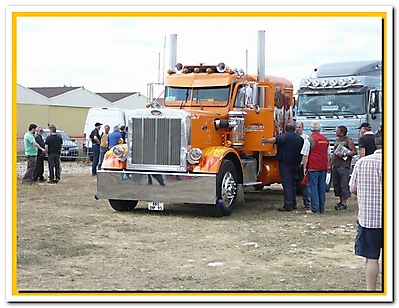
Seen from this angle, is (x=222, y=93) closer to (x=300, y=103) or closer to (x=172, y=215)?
(x=172, y=215)

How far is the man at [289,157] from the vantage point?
12531mm

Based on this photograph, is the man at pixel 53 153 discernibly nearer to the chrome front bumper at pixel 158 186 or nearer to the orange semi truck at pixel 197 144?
the orange semi truck at pixel 197 144

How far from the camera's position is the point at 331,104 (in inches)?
731

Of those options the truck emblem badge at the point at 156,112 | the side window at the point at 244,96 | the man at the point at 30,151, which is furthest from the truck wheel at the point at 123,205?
the man at the point at 30,151

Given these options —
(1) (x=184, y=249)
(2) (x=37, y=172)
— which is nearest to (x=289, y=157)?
(1) (x=184, y=249)

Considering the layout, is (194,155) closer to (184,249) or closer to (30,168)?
(184,249)

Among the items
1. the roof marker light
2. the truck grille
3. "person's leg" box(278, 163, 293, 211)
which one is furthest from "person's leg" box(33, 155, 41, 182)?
"person's leg" box(278, 163, 293, 211)

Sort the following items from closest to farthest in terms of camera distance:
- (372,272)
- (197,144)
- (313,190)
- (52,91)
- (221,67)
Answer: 1. (372,272)
2. (197,144)
3. (313,190)
4. (221,67)
5. (52,91)

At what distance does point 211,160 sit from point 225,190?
0.66 m

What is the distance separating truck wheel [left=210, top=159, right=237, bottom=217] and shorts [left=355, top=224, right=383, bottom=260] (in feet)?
17.1

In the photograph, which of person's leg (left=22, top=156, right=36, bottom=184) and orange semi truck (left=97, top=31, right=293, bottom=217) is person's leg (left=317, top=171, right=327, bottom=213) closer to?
orange semi truck (left=97, top=31, right=293, bottom=217)

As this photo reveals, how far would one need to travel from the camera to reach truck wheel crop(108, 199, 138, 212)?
12.2m
